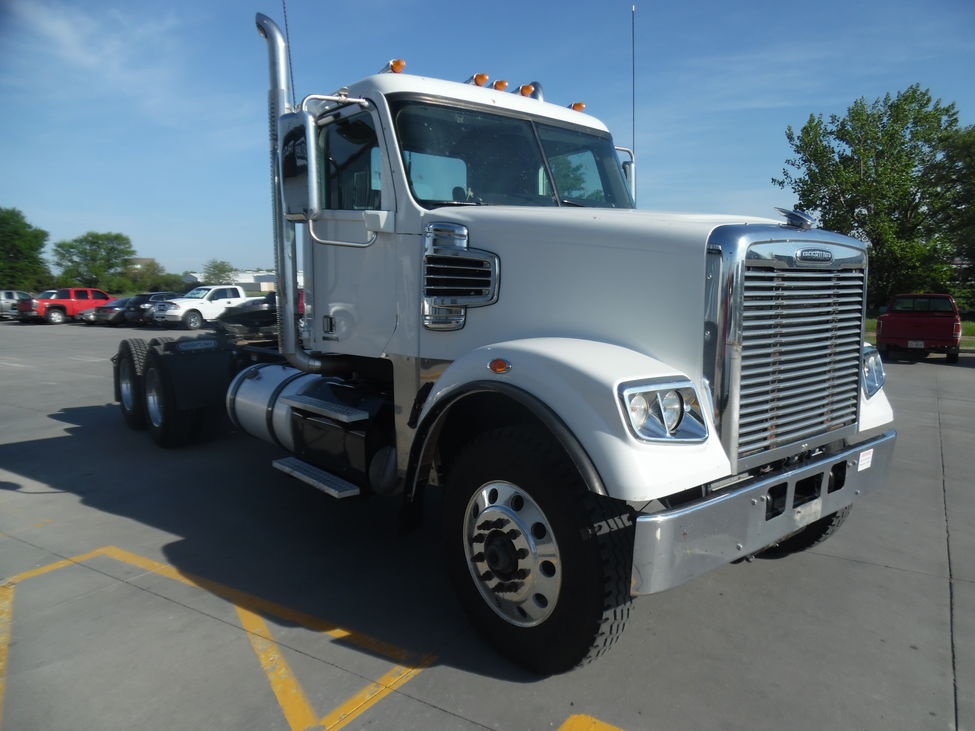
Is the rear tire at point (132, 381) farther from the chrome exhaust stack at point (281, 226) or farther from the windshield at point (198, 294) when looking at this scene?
the windshield at point (198, 294)

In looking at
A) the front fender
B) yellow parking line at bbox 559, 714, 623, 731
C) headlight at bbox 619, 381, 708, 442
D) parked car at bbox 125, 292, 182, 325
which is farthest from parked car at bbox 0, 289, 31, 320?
headlight at bbox 619, 381, 708, 442

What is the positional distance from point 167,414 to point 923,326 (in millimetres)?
16115

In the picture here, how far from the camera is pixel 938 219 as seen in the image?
1368 inches

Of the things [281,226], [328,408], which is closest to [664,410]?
[328,408]

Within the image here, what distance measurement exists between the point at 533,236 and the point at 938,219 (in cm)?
3920

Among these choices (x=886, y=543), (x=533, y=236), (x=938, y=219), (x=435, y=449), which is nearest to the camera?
(x=533, y=236)

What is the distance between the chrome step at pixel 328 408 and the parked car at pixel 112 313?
28.9 metres

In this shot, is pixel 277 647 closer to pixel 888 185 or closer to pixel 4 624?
pixel 4 624

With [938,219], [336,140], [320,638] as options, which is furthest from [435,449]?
[938,219]

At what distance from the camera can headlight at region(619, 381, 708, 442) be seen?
8.43ft

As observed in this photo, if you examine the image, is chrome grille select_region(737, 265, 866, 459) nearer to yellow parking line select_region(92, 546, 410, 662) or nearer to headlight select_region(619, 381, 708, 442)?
headlight select_region(619, 381, 708, 442)

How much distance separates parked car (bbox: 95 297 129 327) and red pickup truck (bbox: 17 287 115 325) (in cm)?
286

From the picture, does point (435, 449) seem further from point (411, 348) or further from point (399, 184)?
point (399, 184)

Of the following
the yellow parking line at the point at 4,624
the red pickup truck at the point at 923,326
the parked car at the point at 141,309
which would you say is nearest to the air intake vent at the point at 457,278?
the yellow parking line at the point at 4,624
